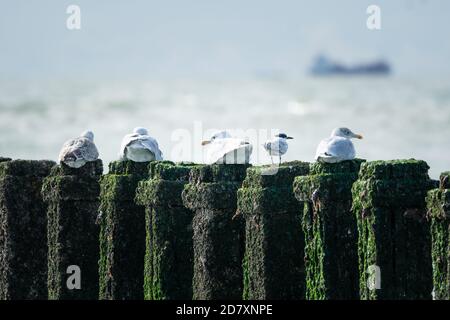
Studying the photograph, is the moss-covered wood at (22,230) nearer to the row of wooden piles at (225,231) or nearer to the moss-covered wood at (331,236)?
the row of wooden piles at (225,231)

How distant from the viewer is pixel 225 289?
26469 millimetres

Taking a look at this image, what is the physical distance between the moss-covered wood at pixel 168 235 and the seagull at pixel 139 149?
1039mm

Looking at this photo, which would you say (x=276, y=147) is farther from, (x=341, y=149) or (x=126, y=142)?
(x=341, y=149)

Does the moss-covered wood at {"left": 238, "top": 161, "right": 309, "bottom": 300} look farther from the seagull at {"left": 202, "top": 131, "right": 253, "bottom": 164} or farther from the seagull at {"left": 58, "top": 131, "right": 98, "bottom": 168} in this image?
the seagull at {"left": 58, "top": 131, "right": 98, "bottom": 168}

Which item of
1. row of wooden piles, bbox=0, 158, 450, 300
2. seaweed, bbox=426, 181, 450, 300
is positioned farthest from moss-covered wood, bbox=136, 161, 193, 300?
seaweed, bbox=426, 181, 450, 300

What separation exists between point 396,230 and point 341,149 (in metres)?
1.72

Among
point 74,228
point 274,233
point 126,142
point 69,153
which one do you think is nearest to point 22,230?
point 74,228

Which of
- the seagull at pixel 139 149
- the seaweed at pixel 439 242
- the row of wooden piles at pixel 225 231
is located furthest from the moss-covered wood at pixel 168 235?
the seaweed at pixel 439 242

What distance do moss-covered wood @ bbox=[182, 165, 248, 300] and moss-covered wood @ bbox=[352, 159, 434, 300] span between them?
3339mm
